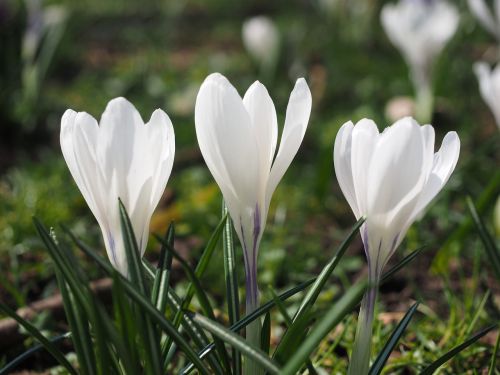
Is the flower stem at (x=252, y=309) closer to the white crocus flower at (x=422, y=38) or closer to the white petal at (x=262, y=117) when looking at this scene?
the white petal at (x=262, y=117)

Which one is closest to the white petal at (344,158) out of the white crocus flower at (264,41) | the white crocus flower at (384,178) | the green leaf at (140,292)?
the white crocus flower at (384,178)

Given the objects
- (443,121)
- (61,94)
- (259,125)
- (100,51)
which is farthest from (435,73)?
(259,125)

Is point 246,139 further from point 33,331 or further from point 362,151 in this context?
point 33,331

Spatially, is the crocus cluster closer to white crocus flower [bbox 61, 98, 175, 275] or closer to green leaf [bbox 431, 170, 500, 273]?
white crocus flower [bbox 61, 98, 175, 275]

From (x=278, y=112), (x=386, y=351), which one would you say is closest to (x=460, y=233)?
(x=386, y=351)

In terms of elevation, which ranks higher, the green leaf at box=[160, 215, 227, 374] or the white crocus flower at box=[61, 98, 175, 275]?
the white crocus flower at box=[61, 98, 175, 275]

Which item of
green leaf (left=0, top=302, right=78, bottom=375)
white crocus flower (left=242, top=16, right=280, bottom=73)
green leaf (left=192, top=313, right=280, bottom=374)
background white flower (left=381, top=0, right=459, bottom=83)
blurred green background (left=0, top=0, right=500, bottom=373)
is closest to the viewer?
green leaf (left=192, top=313, right=280, bottom=374)

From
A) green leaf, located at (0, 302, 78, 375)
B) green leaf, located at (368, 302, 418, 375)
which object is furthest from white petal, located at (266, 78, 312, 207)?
green leaf, located at (0, 302, 78, 375)
